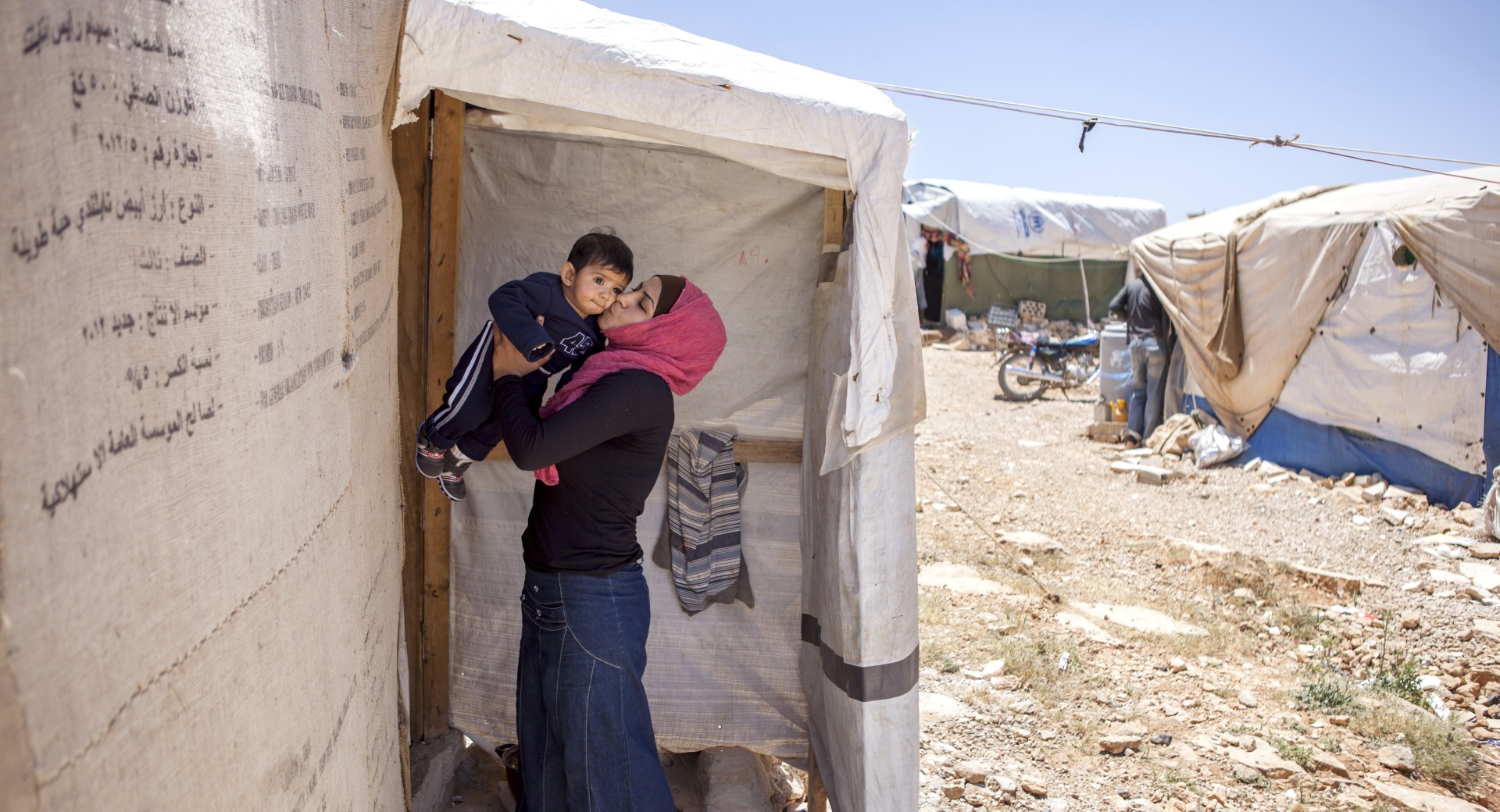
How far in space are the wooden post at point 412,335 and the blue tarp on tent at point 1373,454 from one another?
729 cm

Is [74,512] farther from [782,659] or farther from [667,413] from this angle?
[782,659]

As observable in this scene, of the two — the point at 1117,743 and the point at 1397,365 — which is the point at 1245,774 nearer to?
the point at 1117,743

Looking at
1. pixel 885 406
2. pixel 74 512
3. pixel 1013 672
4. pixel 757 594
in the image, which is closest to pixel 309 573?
pixel 74 512

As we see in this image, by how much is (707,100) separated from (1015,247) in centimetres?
1784

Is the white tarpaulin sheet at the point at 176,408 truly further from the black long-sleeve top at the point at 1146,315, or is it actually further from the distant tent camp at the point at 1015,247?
the distant tent camp at the point at 1015,247

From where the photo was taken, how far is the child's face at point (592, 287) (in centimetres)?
221

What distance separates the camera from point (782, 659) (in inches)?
130

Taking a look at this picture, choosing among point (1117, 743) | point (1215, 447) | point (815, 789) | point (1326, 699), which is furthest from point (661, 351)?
point (1215, 447)

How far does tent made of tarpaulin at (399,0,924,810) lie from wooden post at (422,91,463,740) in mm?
48

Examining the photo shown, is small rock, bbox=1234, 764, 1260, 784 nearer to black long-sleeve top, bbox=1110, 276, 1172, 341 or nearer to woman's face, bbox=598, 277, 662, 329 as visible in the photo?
woman's face, bbox=598, 277, 662, 329

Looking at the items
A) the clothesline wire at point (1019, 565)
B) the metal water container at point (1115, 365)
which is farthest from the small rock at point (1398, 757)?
the metal water container at point (1115, 365)

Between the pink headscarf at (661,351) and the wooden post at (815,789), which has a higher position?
the pink headscarf at (661,351)

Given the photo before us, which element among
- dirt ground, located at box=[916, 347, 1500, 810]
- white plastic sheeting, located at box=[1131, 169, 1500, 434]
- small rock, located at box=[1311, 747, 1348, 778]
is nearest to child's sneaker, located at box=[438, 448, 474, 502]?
dirt ground, located at box=[916, 347, 1500, 810]

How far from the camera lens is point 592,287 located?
2.21 metres
